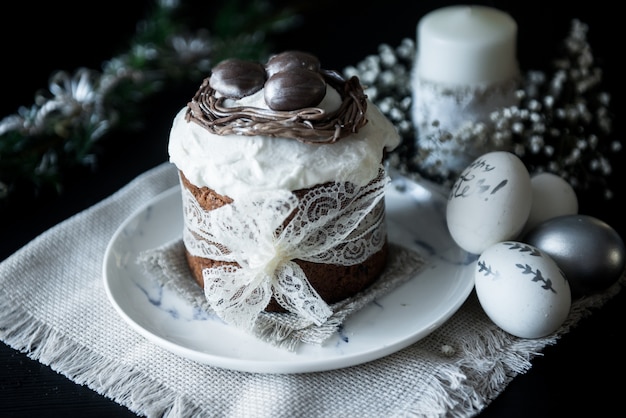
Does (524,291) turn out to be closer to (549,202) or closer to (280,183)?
(549,202)

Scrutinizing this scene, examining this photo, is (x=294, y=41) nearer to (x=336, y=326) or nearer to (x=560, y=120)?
(x=560, y=120)

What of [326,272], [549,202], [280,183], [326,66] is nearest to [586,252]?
[549,202]

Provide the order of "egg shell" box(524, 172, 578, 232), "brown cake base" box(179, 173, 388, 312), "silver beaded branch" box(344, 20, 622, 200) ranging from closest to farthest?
1. "brown cake base" box(179, 173, 388, 312)
2. "egg shell" box(524, 172, 578, 232)
3. "silver beaded branch" box(344, 20, 622, 200)

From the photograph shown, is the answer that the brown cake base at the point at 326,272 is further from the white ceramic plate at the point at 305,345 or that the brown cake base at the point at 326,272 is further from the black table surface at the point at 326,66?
the black table surface at the point at 326,66

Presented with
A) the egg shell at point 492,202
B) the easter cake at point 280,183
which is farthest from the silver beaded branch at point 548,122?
the easter cake at point 280,183

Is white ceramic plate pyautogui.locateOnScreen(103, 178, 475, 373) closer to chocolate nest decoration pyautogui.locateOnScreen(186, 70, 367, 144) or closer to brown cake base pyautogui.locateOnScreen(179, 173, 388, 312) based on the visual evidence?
brown cake base pyautogui.locateOnScreen(179, 173, 388, 312)

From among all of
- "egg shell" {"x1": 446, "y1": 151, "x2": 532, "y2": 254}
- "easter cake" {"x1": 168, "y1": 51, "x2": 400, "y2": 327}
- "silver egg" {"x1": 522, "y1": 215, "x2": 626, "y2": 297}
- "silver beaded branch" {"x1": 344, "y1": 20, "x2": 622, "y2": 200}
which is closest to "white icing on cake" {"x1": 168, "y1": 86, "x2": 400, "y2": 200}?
"easter cake" {"x1": 168, "y1": 51, "x2": 400, "y2": 327}
